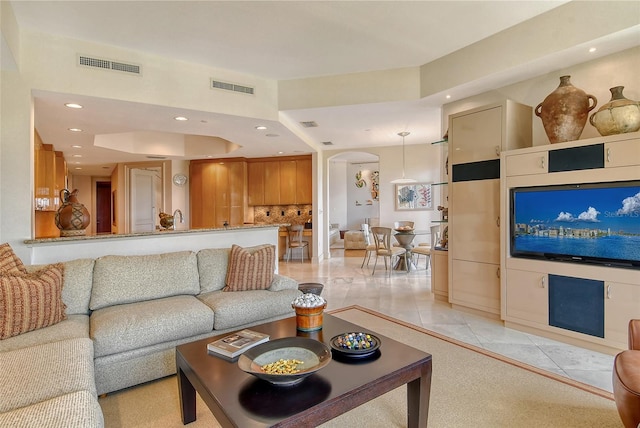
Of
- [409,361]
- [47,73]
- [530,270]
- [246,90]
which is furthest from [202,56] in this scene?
[530,270]

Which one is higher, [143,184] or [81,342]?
[143,184]

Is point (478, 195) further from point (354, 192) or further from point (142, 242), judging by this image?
point (354, 192)

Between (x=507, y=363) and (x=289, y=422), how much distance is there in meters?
2.12

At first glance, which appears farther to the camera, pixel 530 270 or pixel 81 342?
pixel 530 270

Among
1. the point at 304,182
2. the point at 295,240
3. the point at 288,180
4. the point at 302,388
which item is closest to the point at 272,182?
the point at 288,180

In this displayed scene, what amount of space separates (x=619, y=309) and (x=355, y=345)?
7.87 ft

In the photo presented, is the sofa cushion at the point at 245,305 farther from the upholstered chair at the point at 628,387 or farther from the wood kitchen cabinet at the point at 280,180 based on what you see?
the wood kitchen cabinet at the point at 280,180

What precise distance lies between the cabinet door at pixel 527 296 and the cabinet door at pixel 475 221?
0.30 m

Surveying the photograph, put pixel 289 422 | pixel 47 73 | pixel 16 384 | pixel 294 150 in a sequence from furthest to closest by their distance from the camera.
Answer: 1. pixel 294 150
2. pixel 47 73
3. pixel 16 384
4. pixel 289 422

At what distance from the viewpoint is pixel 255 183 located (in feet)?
26.6

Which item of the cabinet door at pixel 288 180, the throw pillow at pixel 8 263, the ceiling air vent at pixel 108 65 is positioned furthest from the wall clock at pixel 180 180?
the throw pillow at pixel 8 263

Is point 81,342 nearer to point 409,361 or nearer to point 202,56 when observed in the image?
point 409,361

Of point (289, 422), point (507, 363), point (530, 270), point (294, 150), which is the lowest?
point (507, 363)

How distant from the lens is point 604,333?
268cm
